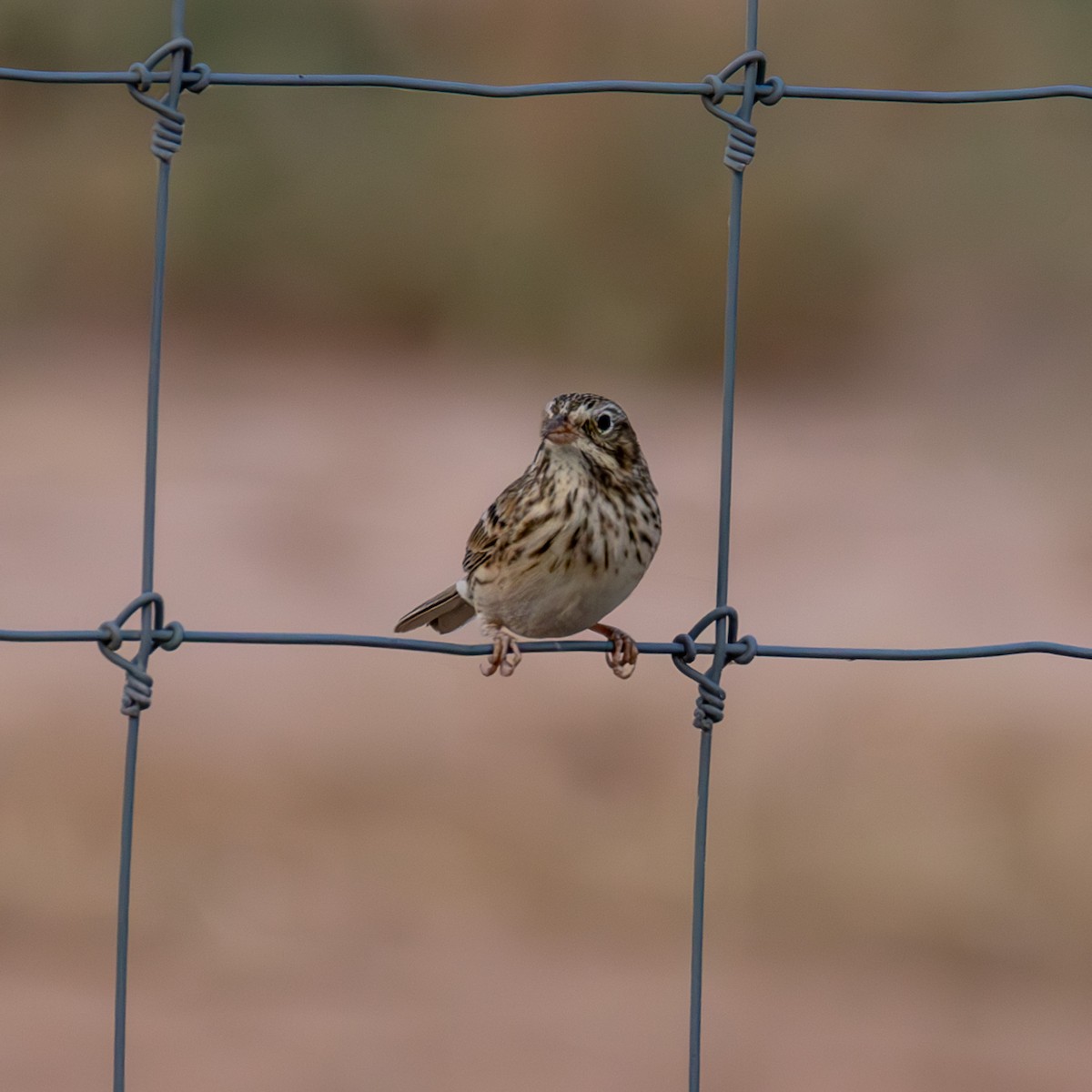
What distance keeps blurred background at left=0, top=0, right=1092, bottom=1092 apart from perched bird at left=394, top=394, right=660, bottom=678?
4.47 metres

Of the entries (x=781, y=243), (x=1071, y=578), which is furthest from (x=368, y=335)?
(x=1071, y=578)

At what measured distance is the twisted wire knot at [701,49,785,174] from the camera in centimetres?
329

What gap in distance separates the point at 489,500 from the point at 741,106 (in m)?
13.5

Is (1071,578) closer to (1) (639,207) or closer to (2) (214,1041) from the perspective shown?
(1) (639,207)

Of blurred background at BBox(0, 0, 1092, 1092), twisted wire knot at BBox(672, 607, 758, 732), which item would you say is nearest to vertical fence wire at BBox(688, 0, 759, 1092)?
twisted wire knot at BBox(672, 607, 758, 732)

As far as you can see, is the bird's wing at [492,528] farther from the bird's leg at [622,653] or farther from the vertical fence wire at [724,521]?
the vertical fence wire at [724,521]

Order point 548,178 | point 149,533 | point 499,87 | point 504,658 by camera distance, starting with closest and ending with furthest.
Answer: point 149,533, point 499,87, point 504,658, point 548,178

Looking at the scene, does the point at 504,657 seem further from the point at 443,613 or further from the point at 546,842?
the point at 546,842

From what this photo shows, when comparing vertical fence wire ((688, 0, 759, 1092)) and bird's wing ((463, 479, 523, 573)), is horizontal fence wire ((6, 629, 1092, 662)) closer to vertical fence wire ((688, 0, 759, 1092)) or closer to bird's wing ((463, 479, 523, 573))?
vertical fence wire ((688, 0, 759, 1092))

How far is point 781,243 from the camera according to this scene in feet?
63.3

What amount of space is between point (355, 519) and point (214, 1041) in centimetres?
817

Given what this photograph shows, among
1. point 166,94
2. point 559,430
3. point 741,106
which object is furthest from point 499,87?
point 559,430

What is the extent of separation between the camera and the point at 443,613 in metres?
5.04

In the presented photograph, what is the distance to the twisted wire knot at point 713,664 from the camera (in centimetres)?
332
